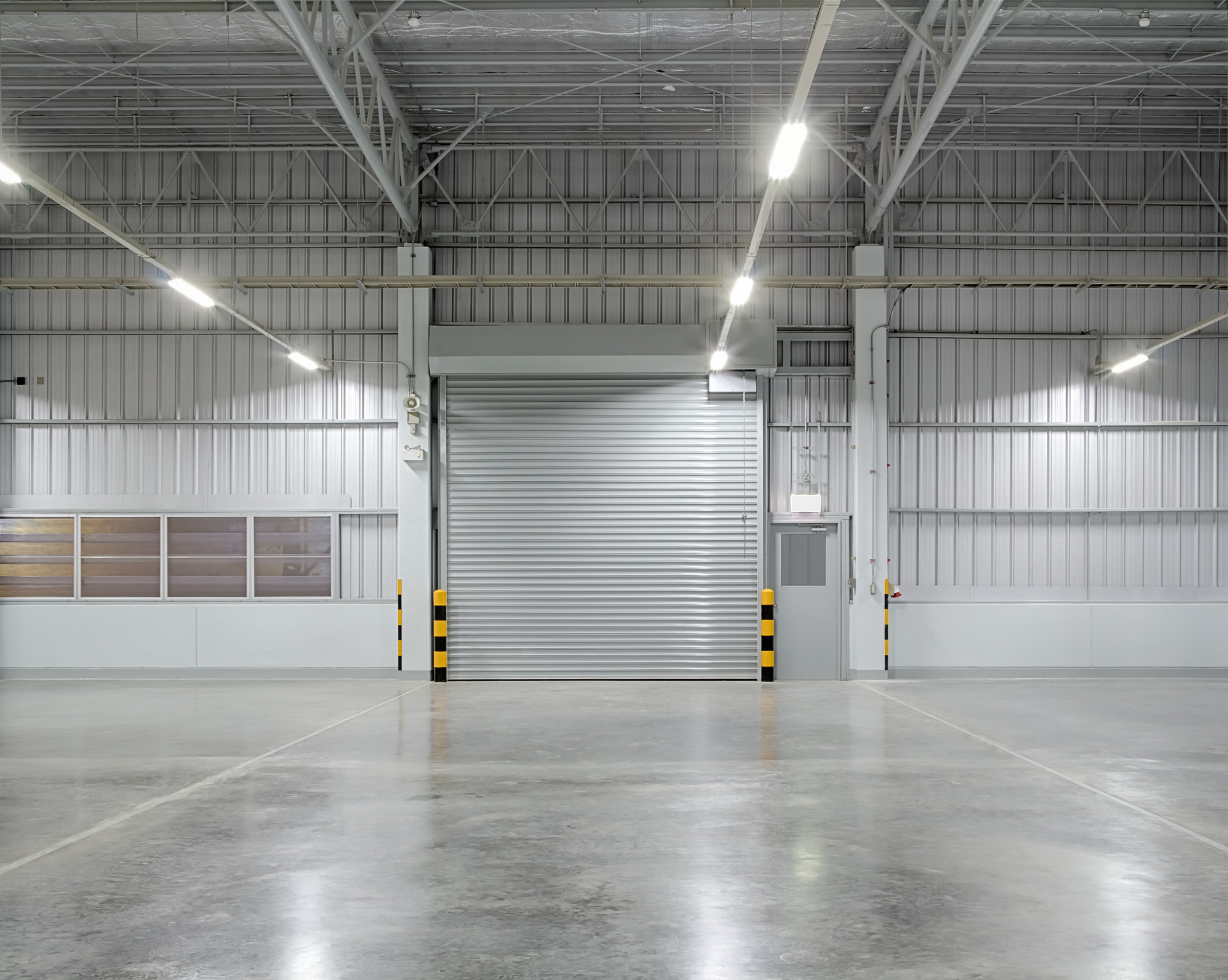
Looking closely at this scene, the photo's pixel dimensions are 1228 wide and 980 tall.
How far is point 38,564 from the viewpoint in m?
16.7

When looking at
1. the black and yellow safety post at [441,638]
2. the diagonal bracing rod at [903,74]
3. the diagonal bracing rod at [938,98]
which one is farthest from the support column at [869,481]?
the black and yellow safety post at [441,638]

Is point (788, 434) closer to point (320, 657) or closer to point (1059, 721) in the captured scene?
point (1059, 721)

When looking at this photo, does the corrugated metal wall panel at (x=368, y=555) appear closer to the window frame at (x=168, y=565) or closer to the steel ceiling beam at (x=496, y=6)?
the window frame at (x=168, y=565)

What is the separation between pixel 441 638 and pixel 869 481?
7.52 meters

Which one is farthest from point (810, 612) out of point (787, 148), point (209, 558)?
point (209, 558)

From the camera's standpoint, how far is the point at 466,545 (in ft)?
54.0

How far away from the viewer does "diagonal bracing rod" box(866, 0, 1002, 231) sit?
10039 millimetres

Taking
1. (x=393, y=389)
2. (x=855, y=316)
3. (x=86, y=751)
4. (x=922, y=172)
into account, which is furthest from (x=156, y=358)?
(x=922, y=172)

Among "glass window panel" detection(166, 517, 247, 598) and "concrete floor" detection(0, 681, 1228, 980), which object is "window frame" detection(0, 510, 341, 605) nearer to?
"glass window panel" detection(166, 517, 247, 598)

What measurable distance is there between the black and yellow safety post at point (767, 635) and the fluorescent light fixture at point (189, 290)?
9102 mm

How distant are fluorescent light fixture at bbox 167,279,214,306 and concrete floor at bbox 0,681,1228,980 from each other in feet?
17.3

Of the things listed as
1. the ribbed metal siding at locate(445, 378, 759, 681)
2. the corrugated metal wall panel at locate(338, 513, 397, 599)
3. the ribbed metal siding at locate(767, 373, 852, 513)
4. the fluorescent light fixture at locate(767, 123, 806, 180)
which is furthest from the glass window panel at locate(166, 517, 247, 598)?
the fluorescent light fixture at locate(767, 123, 806, 180)

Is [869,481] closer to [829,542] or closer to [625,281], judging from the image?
[829,542]

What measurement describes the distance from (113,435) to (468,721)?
371 inches
